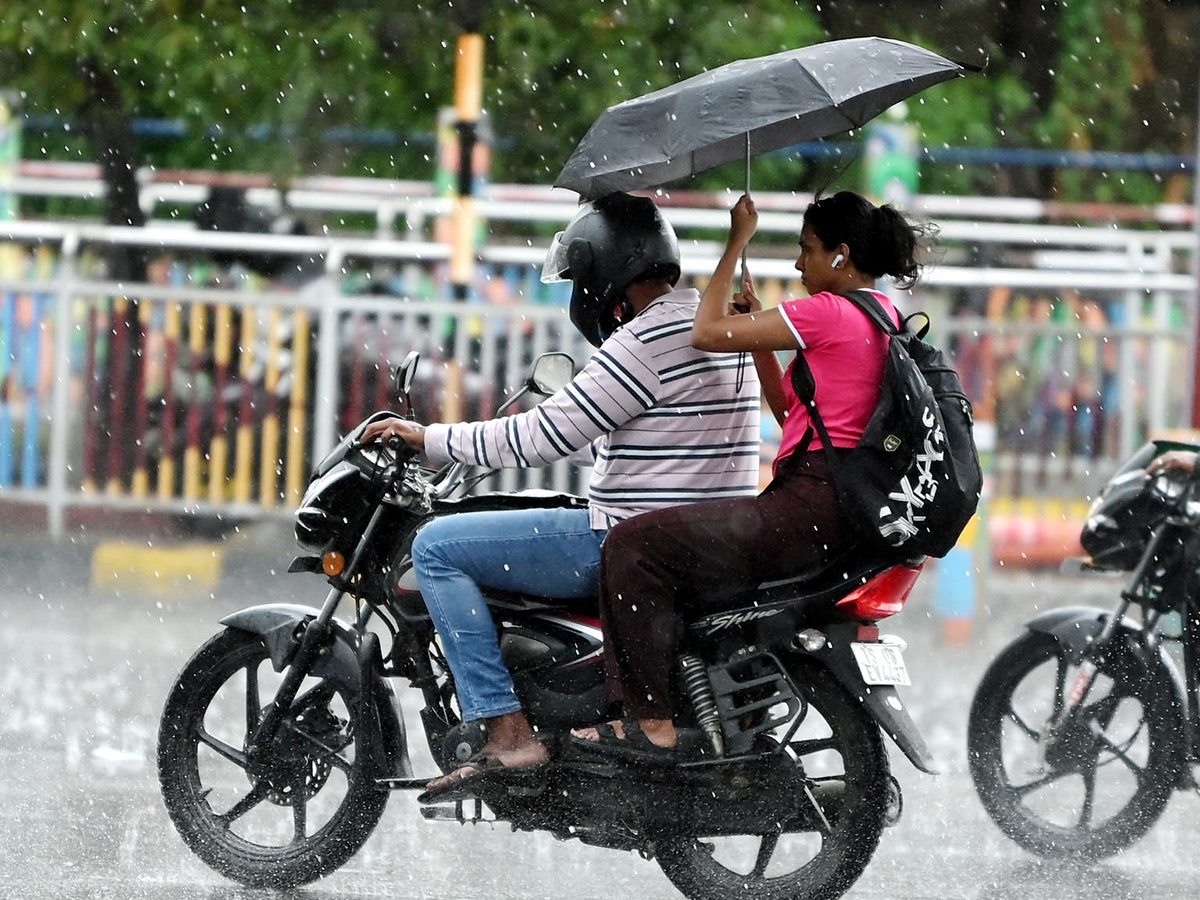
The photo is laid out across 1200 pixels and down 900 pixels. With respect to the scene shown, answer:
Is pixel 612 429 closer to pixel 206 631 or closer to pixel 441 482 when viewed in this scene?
pixel 441 482

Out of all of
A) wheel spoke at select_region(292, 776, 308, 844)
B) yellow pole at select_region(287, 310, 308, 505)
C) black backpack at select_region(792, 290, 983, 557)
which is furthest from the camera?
yellow pole at select_region(287, 310, 308, 505)

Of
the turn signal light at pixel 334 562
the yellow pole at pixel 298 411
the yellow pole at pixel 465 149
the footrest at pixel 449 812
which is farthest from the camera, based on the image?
the yellow pole at pixel 465 149

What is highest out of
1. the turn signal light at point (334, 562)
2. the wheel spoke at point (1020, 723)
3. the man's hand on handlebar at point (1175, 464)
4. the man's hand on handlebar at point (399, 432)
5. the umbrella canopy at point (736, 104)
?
the umbrella canopy at point (736, 104)

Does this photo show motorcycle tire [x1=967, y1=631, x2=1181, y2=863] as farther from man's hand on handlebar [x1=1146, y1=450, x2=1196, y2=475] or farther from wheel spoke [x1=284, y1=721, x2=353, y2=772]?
wheel spoke [x1=284, y1=721, x2=353, y2=772]

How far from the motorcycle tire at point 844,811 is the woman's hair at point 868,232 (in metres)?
1.00

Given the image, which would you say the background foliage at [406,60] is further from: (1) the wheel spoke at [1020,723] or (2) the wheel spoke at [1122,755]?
(2) the wheel spoke at [1122,755]

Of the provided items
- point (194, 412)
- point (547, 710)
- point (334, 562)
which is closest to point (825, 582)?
point (547, 710)

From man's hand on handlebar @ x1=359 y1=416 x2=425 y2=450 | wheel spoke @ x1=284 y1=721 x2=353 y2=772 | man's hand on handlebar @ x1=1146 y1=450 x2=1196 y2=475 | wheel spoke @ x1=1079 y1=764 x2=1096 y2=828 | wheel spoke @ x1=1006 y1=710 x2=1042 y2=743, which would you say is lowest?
wheel spoke @ x1=1079 y1=764 x2=1096 y2=828

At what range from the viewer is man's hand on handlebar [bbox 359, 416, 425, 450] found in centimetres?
470

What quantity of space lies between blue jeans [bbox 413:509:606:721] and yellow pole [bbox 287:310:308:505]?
20.4 feet

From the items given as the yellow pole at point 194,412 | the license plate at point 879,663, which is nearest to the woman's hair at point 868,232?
the license plate at point 879,663

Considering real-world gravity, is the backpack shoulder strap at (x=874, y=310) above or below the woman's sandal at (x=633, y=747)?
above

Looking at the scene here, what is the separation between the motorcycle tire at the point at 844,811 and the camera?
4594 millimetres

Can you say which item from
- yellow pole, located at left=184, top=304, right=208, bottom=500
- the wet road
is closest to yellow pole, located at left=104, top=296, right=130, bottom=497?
yellow pole, located at left=184, top=304, right=208, bottom=500
